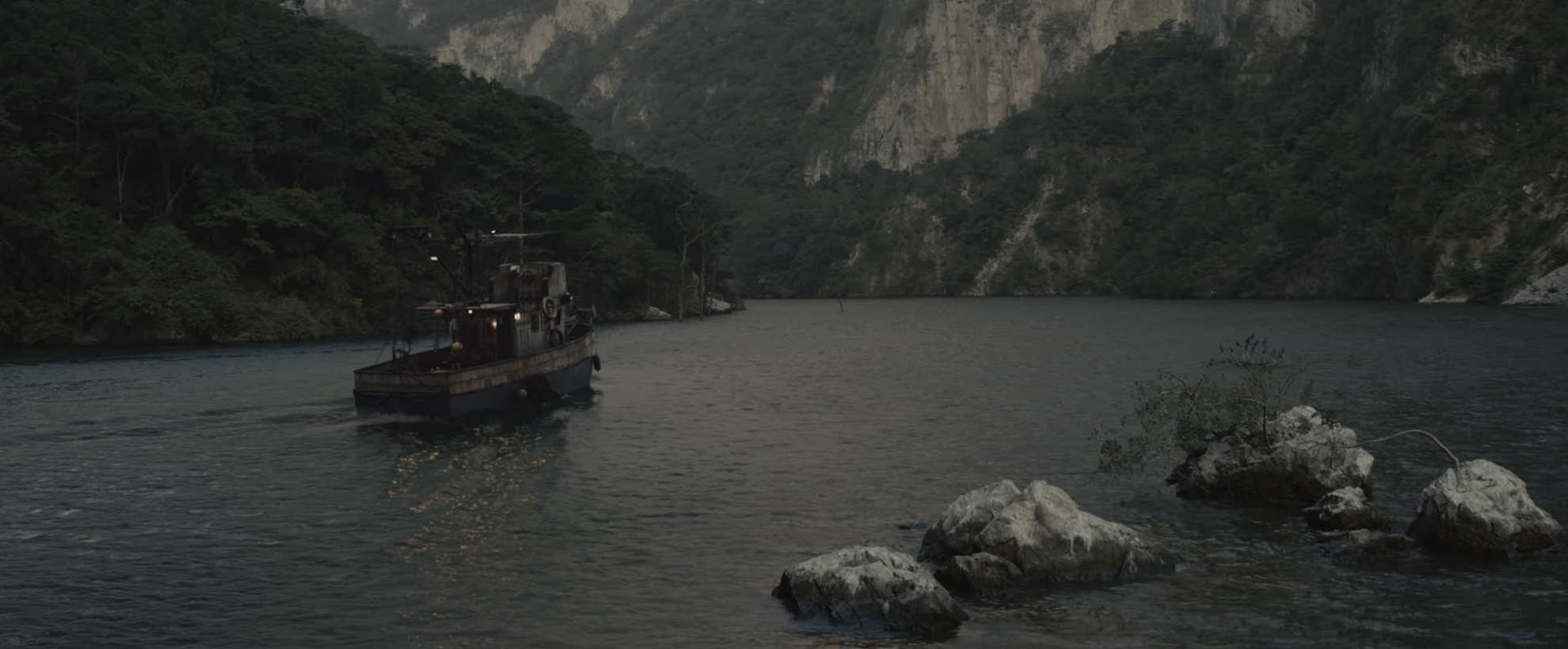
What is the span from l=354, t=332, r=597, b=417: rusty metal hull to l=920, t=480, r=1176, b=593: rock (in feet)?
92.2

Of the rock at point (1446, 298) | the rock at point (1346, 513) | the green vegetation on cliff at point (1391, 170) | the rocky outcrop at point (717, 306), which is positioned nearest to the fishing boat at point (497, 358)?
the rock at point (1346, 513)

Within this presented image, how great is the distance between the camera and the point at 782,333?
109750 mm

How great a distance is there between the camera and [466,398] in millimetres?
47625

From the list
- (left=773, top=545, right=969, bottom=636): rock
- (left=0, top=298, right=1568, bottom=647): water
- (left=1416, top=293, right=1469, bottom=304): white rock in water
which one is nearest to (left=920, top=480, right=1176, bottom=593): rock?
(left=0, top=298, right=1568, bottom=647): water

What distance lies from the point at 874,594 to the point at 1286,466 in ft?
42.2

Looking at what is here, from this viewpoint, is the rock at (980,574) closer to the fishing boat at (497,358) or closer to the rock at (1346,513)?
the rock at (1346,513)

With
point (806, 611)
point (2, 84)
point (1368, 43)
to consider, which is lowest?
point (806, 611)

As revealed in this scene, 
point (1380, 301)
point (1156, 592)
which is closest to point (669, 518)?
point (1156, 592)

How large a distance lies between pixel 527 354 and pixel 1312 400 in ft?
101

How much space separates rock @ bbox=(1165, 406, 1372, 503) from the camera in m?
27.9

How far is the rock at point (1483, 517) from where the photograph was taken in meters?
23.1

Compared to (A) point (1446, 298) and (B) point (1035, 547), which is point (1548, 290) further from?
(B) point (1035, 547)

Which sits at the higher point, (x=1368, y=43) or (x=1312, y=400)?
(x=1368, y=43)

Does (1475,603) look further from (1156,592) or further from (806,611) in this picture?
(806,611)
